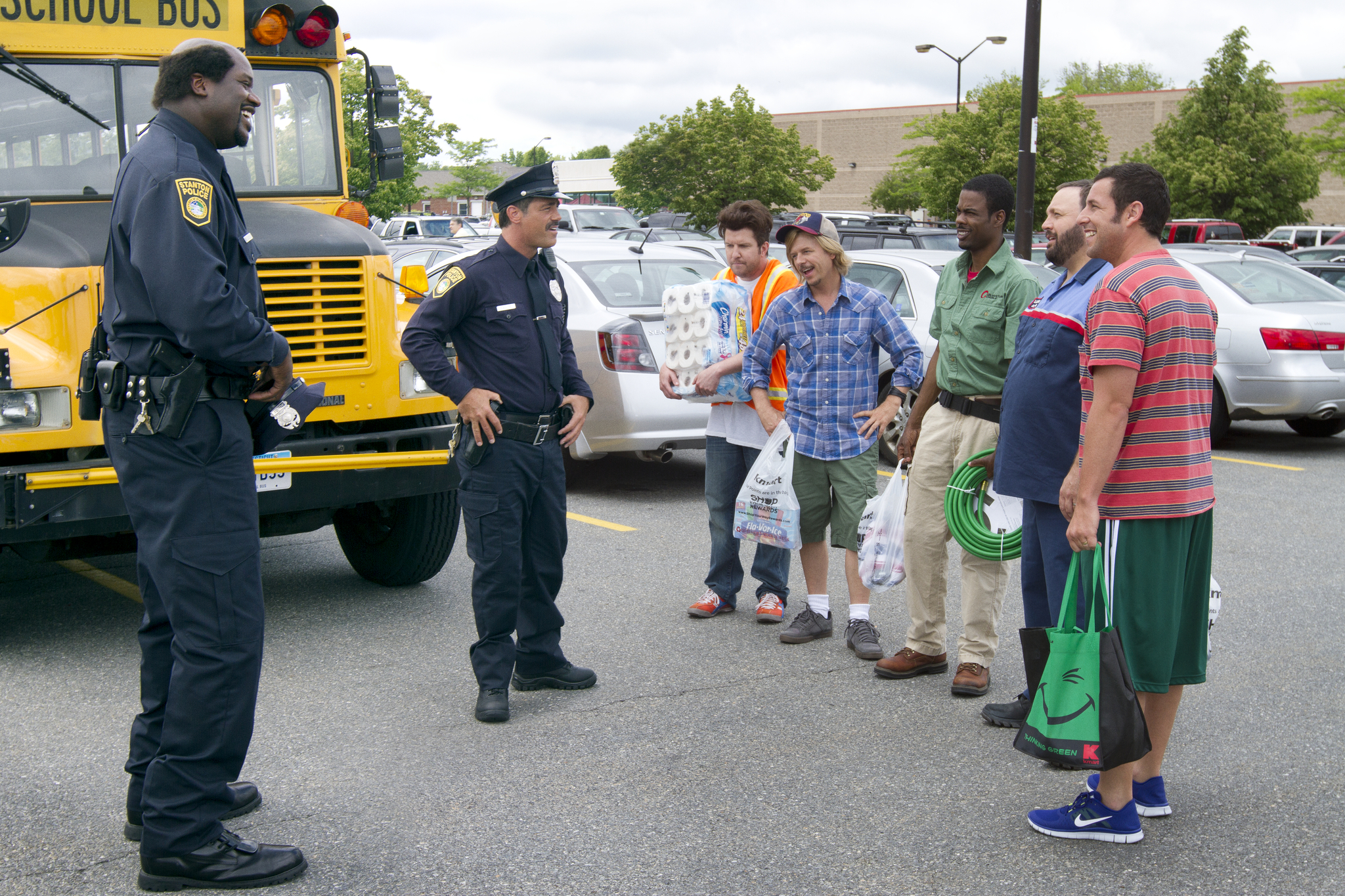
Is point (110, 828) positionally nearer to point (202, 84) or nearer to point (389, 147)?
point (202, 84)

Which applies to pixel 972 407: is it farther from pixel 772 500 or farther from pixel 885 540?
pixel 772 500

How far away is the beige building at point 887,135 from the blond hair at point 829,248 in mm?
51806

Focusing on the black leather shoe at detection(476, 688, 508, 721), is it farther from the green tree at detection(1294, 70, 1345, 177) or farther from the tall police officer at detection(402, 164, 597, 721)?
the green tree at detection(1294, 70, 1345, 177)

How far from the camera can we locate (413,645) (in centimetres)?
534

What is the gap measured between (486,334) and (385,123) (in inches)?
108

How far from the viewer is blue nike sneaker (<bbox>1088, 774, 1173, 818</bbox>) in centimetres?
363

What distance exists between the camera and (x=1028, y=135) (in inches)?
603

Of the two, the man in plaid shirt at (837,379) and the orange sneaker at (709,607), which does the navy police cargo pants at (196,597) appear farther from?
the orange sneaker at (709,607)

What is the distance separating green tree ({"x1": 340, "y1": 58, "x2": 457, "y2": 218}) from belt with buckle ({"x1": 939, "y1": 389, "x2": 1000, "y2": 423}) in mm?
3175

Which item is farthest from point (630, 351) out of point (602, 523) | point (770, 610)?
point (770, 610)

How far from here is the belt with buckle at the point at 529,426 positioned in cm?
450

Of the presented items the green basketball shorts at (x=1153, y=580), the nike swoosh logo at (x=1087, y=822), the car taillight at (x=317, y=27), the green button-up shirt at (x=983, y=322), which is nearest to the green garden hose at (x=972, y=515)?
the green button-up shirt at (x=983, y=322)

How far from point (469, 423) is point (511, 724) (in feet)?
3.62

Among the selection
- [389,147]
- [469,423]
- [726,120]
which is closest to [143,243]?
[469,423]
